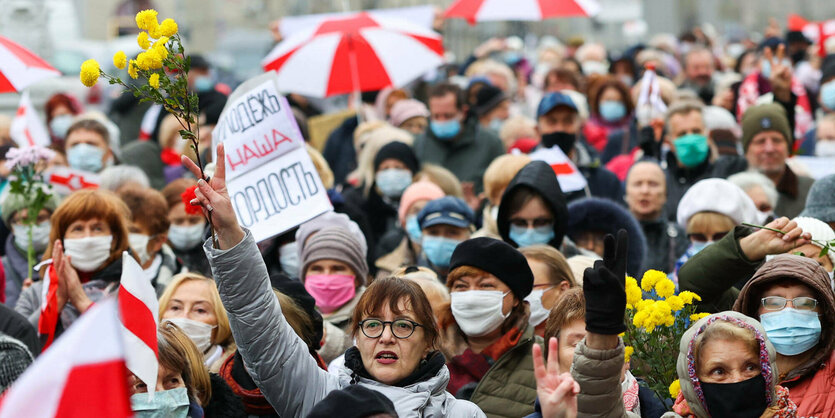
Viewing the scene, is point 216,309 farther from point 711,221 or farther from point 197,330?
point 711,221

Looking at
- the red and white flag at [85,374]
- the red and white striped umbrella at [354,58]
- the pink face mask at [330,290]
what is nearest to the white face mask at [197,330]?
the pink face mask at [330,290]

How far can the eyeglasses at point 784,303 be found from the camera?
17.8ft

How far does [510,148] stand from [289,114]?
4.49m

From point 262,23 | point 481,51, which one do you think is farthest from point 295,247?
point 262,23

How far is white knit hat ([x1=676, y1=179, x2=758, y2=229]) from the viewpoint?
736 cm

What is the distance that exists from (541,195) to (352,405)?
11.5ft

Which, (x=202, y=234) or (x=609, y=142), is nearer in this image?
(x=202, y=234)

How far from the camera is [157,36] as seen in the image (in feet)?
15.5

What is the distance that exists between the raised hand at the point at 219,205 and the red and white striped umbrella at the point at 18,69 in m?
2.30

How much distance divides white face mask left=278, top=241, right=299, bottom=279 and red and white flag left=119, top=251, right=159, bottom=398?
269 centimetres

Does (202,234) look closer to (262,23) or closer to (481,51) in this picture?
(481,51)

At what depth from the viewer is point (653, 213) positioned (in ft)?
28.8

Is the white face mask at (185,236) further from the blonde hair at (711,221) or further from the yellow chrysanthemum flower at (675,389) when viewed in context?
the yellow chrysanthemum flower at (675,389)

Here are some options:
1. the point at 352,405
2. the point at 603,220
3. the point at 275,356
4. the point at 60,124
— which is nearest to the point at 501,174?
the point at 603,220
